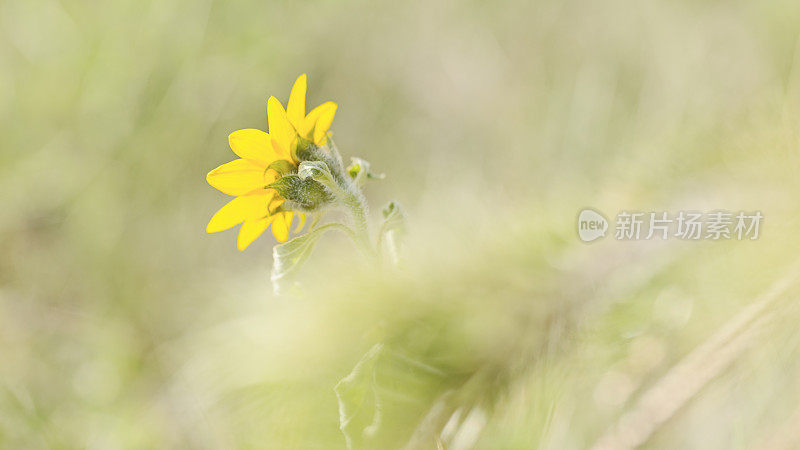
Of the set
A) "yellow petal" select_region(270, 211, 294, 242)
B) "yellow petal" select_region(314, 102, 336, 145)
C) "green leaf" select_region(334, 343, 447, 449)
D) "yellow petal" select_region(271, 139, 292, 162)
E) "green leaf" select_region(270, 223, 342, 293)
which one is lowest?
"green leaf" select_region(334, 343, 447, 449)

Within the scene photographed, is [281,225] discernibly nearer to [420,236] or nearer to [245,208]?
[245,208]

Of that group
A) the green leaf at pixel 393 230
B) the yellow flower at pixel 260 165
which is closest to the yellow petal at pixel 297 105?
the yellow flower at pixel 260 165

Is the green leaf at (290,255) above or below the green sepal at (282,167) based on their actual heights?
below

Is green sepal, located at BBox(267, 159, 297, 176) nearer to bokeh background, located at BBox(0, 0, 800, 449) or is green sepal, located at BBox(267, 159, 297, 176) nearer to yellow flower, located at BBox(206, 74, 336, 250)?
yellow flower, located at BBox(206, 74, 336, 250)

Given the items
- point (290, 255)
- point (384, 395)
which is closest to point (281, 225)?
point (290, 255)

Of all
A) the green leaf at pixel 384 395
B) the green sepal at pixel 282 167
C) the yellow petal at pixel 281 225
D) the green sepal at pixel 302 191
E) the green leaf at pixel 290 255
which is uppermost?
the green sepal at pixel 282 167

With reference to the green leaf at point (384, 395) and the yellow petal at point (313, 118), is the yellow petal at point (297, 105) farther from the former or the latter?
the green leaf at point (384, 395)

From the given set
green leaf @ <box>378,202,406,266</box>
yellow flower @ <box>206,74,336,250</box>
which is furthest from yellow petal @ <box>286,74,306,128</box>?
green leaf @ <box>378,202,406,266</box>
